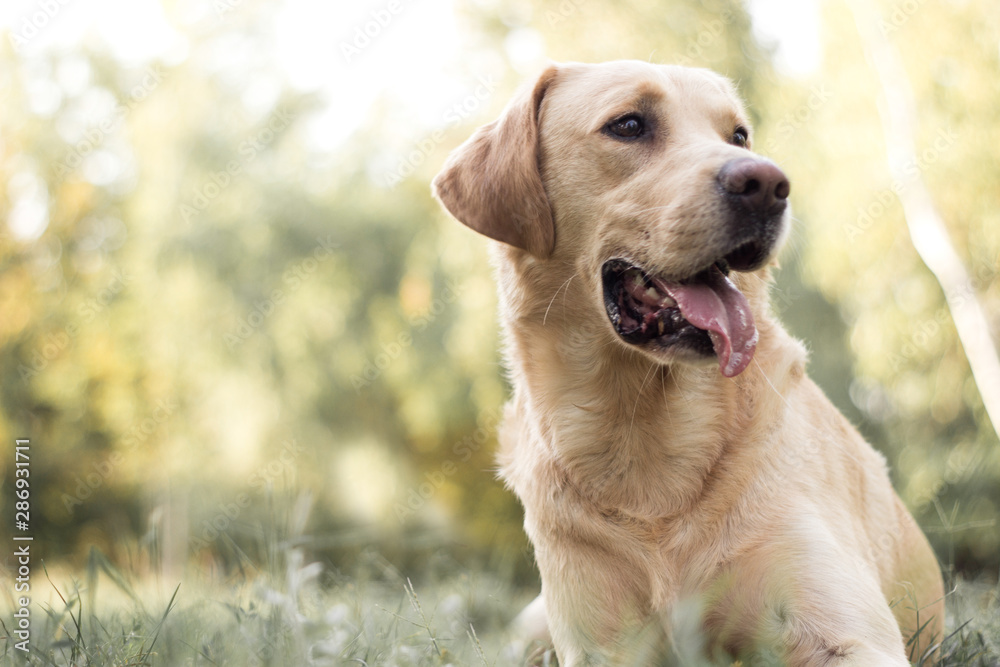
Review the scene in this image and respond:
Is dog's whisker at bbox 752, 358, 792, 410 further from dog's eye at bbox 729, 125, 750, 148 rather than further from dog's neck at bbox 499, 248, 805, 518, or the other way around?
dog's eye at bbox 729, 125, 750, 148

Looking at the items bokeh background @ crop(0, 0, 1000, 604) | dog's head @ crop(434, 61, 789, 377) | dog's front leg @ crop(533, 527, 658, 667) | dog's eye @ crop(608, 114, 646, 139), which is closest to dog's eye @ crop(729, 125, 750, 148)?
dog's head @ crop(434, 61, 789, 377)

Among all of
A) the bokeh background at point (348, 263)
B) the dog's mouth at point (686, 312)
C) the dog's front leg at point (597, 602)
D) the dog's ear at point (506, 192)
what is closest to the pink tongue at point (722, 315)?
the dog's mouth at point (686, 312)

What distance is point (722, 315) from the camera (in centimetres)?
250

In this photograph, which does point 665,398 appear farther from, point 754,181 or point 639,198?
point 754,181

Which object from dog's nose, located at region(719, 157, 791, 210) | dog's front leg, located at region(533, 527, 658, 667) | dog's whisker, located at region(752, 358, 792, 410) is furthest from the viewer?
dog's whisker, located at region(752, 358, 792, 410)

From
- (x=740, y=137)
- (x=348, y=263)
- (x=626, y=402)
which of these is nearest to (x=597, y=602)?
(x=626, y=402)

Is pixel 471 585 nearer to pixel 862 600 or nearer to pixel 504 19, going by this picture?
pixel 862 600

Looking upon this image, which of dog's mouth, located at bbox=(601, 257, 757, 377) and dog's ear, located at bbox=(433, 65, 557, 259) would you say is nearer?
dog's mouth, located at bbox=(601, 257, 757, 377)

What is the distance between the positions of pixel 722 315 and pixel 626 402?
519mm

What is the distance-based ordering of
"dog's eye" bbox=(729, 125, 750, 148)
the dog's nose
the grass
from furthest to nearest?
1. "dog's eye" bbox=(729, 125, 750, 148)
2. the dog's nose
3. the grass

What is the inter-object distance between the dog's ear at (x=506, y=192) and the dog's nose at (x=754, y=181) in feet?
2.25

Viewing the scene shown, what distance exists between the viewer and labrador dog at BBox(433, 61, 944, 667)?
2436 mm

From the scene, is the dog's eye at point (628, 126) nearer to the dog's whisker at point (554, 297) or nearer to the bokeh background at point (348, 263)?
the dog's whisker at point (554, 297)

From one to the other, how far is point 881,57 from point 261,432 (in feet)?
38.4
